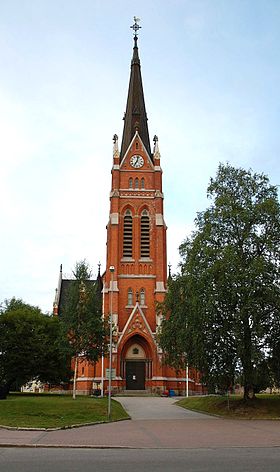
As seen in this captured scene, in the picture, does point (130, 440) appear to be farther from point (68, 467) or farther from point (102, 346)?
point (102, 346)

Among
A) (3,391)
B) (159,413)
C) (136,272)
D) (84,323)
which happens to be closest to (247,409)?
(159,413)

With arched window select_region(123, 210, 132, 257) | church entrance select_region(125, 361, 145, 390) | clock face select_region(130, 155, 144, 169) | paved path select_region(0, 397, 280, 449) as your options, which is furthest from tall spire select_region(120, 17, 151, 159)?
paved path select_region(0, 397, 280, 449)

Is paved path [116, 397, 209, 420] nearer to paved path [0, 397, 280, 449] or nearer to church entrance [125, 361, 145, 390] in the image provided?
paved path [0, 397, 280, 449]

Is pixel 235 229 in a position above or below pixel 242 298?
above

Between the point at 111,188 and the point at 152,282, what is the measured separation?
45.1 feet

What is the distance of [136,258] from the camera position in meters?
59.9

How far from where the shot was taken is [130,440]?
53.8ft

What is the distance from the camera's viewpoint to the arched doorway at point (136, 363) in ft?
184

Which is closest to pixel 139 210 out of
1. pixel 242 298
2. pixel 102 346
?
pixel 102 346

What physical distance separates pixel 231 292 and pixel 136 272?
3171 centimetres

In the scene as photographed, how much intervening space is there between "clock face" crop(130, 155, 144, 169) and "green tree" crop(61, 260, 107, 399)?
26627mm

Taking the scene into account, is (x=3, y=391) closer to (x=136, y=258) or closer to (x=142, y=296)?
(x=142, y=296)

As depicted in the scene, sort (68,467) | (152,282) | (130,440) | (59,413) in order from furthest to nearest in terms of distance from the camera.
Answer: (152,282), (59,413), (130,440), (68,467)

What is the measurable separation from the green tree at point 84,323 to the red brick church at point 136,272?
36.1ft
